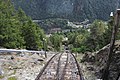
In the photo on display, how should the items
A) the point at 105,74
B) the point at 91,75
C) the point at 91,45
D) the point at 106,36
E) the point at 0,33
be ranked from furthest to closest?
the point at 91,45 → the point at 106,36 → the point at 0,33 → the point at 91,75 → the point at 105,74

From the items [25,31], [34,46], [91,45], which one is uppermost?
[25,31]

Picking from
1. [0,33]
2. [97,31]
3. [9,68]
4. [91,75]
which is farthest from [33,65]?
[97,31]

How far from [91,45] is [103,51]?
4390cm

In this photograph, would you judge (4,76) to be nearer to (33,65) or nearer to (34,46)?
(33,65)

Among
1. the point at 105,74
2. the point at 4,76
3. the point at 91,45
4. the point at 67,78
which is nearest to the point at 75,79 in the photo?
the point at 67,78

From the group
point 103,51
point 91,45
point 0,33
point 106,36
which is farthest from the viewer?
point 91,45

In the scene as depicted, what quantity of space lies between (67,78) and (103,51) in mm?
7600

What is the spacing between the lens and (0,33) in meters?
36.7

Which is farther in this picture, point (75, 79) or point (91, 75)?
point (91, 75)

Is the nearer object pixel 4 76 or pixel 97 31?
pixel 4 76

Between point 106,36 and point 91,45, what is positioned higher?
point 106,36

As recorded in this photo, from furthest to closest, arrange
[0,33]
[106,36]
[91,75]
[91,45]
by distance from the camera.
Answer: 1. [91,45]
2. [106,36]
3. [0,33]
4. [91,75]

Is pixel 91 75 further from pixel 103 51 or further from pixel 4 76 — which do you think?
pixel 4 76

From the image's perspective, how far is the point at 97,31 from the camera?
71.3 m
